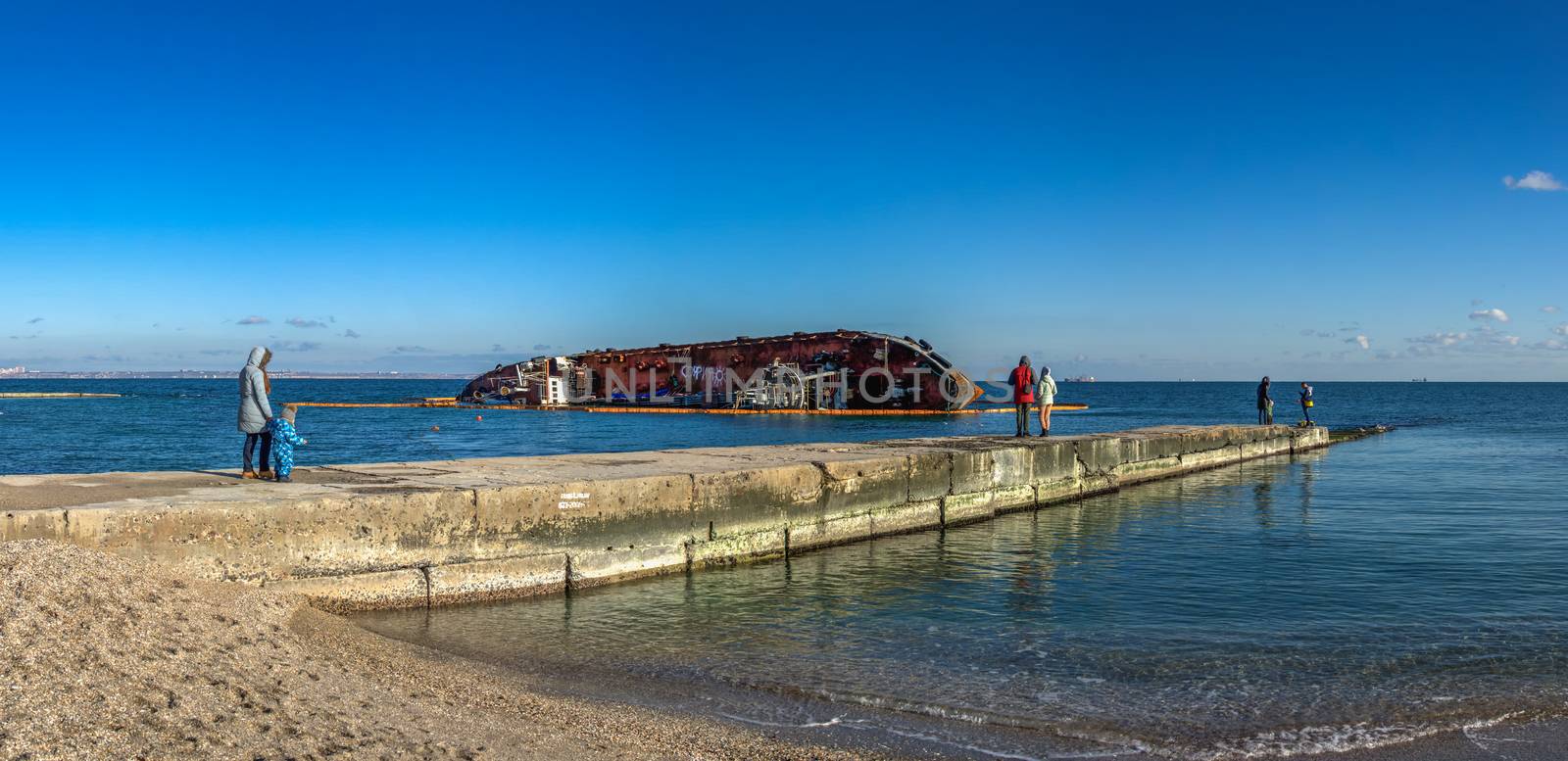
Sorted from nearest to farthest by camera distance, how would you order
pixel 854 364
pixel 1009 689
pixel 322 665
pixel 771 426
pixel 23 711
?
pixel 23 711
pixel 322 665
pixel 1009 689
pixel 771 426
pixel 854 364

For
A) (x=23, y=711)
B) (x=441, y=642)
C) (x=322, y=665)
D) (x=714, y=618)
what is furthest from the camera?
(x=714, y=618)

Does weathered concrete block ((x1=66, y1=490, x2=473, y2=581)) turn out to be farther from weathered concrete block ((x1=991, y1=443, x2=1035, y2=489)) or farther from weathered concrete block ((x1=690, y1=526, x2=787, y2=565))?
weathered concrete block ((x1=991, y1=443, x2=1035, y2=489))

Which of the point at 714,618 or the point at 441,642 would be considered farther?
the point at 714,618

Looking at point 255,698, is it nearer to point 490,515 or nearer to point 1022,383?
point 490,515

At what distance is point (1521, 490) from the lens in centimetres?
1786

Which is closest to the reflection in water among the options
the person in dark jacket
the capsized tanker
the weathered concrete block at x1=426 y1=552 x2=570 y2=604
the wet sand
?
the weathered concrete block at x1=426 y1=552 x2=570 y2=604

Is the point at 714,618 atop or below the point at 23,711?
below

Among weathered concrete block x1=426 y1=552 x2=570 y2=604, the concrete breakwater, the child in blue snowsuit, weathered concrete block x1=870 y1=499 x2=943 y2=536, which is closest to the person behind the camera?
the concrete breakwater

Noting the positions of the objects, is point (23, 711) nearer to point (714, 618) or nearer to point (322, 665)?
point (322, 665)

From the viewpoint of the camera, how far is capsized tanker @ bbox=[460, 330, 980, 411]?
168ft

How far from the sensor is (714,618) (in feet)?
26.1

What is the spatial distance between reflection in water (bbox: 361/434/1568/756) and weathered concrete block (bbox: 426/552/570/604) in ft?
0.99

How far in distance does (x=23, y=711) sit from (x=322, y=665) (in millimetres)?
1724

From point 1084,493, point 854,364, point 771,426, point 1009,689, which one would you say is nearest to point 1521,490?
point 1084,493
